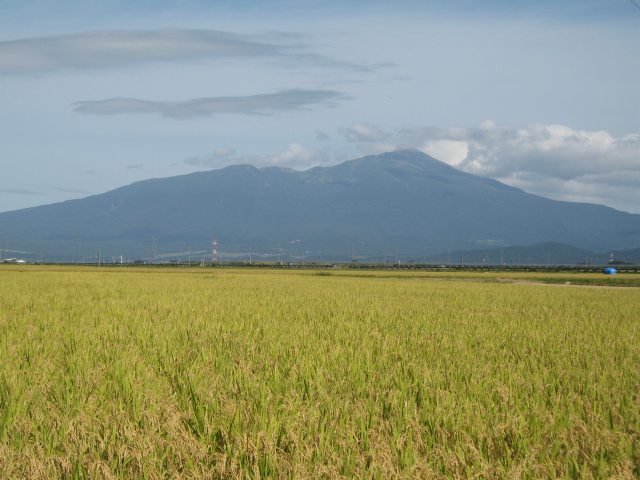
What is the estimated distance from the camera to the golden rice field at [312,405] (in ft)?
13.4

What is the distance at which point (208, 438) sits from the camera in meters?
4.55

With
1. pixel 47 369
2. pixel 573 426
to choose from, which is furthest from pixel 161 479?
pixel 47 369

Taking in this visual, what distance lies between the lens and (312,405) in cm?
550

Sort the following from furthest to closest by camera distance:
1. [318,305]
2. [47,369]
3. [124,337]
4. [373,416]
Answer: [318,305] → [124,337] → [47,369] → [373,416]

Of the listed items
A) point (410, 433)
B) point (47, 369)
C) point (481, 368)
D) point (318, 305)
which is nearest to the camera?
point (410, 433)

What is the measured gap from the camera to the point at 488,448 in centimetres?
457

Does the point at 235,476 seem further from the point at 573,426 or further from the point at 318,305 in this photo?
the point at 318,305

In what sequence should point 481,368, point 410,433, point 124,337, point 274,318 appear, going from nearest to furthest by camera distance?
point 410,433 → point 481,368 → point 124,337 → point 274,318

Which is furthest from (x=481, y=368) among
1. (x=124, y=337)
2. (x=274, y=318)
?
(x=274, y=318)

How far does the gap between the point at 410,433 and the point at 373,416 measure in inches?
A: 23.3

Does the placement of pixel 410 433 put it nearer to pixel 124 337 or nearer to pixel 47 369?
pixel 47 369

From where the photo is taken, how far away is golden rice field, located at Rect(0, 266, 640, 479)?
409 cm

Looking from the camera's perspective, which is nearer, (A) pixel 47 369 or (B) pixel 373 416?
(B) pixel 373 416

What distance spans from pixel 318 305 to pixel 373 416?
13895 millimetres
